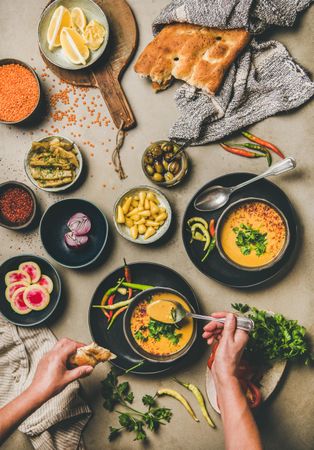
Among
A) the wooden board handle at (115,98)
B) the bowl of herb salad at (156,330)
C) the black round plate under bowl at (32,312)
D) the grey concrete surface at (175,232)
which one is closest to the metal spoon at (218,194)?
the grey concrete surface at (175,232)

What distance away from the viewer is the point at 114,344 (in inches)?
114

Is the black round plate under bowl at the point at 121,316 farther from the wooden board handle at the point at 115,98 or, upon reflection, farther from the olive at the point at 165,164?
the wooden board handle at the point at 115,98

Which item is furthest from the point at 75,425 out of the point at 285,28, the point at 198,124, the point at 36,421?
the point at 285,28

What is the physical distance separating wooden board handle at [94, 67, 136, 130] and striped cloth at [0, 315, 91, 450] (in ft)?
4.38

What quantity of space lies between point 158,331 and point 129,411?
1.71ft

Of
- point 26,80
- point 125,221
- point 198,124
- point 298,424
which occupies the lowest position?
point 298,424

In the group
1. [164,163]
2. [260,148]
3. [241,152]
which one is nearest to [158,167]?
[164,163]

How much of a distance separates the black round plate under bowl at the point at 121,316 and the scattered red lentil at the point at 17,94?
1116mm

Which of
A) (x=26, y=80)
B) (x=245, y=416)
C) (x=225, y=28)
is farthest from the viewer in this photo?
(x=26, y=80)

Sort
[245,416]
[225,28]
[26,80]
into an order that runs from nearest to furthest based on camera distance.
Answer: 1. [245,416]
2. [225,28]
3. [26,80]

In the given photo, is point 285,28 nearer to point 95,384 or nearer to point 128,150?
point 128,150

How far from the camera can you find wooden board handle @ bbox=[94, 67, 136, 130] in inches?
116

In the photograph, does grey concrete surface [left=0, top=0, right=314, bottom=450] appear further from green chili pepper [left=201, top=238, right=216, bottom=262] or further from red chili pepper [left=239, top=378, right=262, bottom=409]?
red chili pepper [left=239, top=378, right=262, bottom=409]

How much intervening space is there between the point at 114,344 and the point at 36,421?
23.9 inches
